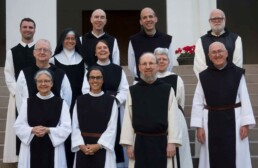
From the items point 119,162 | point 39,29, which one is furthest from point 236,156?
point 39,29

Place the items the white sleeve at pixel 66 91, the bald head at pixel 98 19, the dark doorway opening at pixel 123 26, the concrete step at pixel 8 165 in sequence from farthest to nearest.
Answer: the dark doorway opening at pixel 123 26 → the bald head at pixel 98 19 → the concrete step at pixel 8 165 → the white sleeve at pixel 66 91

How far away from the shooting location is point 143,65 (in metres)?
5.22

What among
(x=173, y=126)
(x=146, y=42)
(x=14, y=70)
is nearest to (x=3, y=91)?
(x=14, y=70)

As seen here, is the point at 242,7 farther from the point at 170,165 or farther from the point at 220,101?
the point at 170,165

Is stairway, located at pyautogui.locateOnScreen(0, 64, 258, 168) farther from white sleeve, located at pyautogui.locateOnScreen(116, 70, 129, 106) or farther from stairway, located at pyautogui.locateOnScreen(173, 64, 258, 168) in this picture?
white sleeve, located at pyautogui.locateOnScreen(116, 70, 129, 106)

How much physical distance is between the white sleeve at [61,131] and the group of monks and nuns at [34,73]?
1.22 ft

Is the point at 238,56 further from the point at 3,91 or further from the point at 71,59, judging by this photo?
the point at 3,91

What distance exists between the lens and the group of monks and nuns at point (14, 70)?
20.8 ft

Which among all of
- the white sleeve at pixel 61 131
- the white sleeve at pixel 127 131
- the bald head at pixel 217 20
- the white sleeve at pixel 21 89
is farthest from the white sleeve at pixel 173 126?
the white sleeve at pixel 21 89

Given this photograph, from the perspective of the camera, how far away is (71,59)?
6500 millimetres

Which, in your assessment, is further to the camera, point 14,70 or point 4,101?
point 4,101

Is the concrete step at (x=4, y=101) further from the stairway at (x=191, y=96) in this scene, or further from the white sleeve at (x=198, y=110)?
the white sleeve at (x=198, y=110)

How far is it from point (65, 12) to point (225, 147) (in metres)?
7.76

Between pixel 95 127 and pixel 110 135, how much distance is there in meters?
0.21
